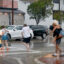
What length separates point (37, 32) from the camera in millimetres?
33312

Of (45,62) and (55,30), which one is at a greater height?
(55,30)

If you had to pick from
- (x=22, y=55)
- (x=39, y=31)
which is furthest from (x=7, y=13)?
(x=22, y=55)

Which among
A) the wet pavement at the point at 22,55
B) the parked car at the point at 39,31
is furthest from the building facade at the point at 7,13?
the wet pavement at the point at 22,55

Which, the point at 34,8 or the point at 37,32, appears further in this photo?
the point at 34,8

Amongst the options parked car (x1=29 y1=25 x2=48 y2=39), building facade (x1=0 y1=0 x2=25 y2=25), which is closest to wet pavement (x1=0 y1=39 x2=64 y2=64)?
parked car (x1=29 y1=25 x2=48 y2=39)

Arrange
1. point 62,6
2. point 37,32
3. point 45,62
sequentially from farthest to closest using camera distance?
1. point 62,6
2. point 37,32
3. point 45,62

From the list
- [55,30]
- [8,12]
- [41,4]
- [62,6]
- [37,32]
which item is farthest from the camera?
[62,6]

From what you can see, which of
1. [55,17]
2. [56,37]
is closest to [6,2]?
[55,17]

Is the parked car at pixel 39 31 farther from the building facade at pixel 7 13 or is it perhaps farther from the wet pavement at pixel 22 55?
the wet pavement at pixel 22 55

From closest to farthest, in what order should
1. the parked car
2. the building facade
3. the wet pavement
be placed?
the wet pavement → the parked car → the building facade

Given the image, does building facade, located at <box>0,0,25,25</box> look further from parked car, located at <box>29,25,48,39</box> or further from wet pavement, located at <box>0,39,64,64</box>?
wet pavement, located at <box>0,39,64,64</box>

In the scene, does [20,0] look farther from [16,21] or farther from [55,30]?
[55,30]

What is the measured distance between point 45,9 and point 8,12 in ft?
18.4

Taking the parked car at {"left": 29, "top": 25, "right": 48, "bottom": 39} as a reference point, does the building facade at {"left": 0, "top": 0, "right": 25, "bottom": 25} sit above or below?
above
